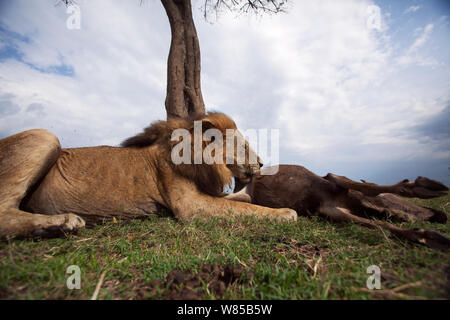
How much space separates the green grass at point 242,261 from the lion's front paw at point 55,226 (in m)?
0.09

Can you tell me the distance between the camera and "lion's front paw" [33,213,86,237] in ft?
7.50

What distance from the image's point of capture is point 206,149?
3.74 m

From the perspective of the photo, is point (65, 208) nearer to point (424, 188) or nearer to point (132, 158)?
point (132, 158)

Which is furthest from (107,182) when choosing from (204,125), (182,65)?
(182,65)

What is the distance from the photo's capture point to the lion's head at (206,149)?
3.64m

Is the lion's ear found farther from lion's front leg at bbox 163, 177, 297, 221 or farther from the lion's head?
lion's front leg at bbox 163, 177, 297, 221

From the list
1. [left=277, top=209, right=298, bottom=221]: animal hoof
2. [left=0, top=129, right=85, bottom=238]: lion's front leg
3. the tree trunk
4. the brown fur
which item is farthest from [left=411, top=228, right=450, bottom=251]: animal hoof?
the tree trunk

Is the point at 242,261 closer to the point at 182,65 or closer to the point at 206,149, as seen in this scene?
the point at 206,149

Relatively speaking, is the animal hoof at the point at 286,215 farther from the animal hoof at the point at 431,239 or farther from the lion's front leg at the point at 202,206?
the animal hoof at the point at 431,239

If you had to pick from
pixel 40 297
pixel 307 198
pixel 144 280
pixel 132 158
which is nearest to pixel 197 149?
pixel 132 158

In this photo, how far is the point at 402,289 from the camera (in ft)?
3.86

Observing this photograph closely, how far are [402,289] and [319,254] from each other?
2.40 ft

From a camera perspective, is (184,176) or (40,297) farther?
(184,176)

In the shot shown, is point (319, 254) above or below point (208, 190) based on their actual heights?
below
